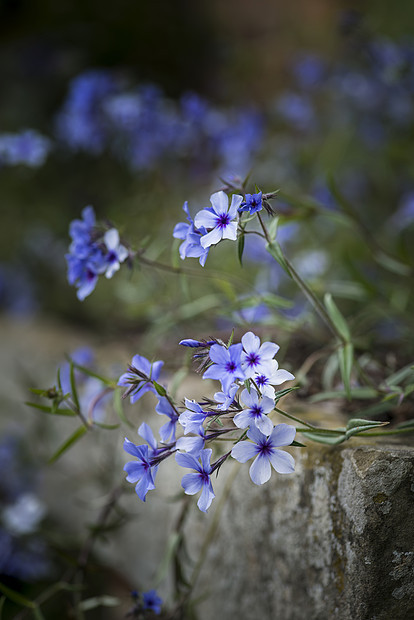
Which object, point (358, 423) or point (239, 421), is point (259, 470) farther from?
point (358, 423)

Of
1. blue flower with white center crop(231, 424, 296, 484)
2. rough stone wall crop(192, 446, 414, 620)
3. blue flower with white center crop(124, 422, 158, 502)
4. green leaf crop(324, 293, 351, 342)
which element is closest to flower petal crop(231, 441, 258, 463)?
blue flower with white center crop(231, 424, 296, 484)

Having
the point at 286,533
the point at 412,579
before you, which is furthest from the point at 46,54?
the point at 412,579

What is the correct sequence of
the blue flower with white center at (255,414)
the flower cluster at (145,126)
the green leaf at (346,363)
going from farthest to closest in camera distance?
the flower cluster at (145,126) → the green leaf at (346,363) → the blue flower with white center at (255,414)

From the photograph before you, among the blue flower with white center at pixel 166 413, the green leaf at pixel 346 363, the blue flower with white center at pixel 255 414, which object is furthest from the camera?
the green leaf at pixel 346 363

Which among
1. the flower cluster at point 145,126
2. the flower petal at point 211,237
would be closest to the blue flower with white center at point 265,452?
the flower petal at point 211,237

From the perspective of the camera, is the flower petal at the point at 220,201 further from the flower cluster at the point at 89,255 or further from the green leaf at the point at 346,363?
the green leaf at the point at 346,363

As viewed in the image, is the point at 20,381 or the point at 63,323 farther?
Answer: the point at 63,323

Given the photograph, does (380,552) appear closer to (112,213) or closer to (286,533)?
(286,533)

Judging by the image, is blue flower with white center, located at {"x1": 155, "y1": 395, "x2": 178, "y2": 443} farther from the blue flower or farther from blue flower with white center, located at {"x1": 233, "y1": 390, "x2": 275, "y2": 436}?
the blue flower
